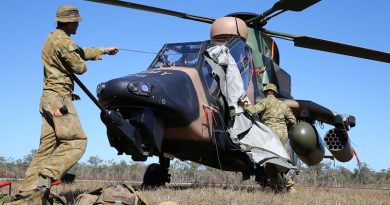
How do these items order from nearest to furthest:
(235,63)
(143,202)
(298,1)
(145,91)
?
(143,202) < (145,91) < (235,63) < (298,1)

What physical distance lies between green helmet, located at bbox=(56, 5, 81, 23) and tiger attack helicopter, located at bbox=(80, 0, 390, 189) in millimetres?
1130

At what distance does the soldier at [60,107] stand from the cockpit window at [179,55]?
282 centimetres

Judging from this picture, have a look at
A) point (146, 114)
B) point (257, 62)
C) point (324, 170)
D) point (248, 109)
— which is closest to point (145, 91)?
point (146, 114)

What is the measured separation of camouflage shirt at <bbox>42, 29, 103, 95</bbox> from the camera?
5125mm

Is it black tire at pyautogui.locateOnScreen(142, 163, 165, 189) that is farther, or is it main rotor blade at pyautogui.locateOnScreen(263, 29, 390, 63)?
main rotor blade at pyautogui.locateOnScreen(263, 29, 390, 63)

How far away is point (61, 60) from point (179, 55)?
3.45 meters

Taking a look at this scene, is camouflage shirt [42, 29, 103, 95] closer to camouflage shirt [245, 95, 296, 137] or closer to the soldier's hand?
the soldier's hand

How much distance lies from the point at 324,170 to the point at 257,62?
33.0m

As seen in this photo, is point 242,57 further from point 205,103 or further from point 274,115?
point 205,103

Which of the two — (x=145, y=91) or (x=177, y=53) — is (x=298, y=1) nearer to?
(x=177, y=53)

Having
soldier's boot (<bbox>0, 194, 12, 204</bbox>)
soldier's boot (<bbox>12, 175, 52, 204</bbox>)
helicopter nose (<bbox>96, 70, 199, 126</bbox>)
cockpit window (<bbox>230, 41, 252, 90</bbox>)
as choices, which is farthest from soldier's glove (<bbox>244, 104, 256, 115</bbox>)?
soldier's boot (<bbox>0, 194, 12, 204</bbox>)

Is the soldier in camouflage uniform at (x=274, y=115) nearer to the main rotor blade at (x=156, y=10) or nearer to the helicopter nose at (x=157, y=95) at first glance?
the helicopter nose at (x=157, y=95)

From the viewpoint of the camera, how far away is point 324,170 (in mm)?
40375

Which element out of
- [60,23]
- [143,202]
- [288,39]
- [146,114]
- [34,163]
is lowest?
[143,202]
